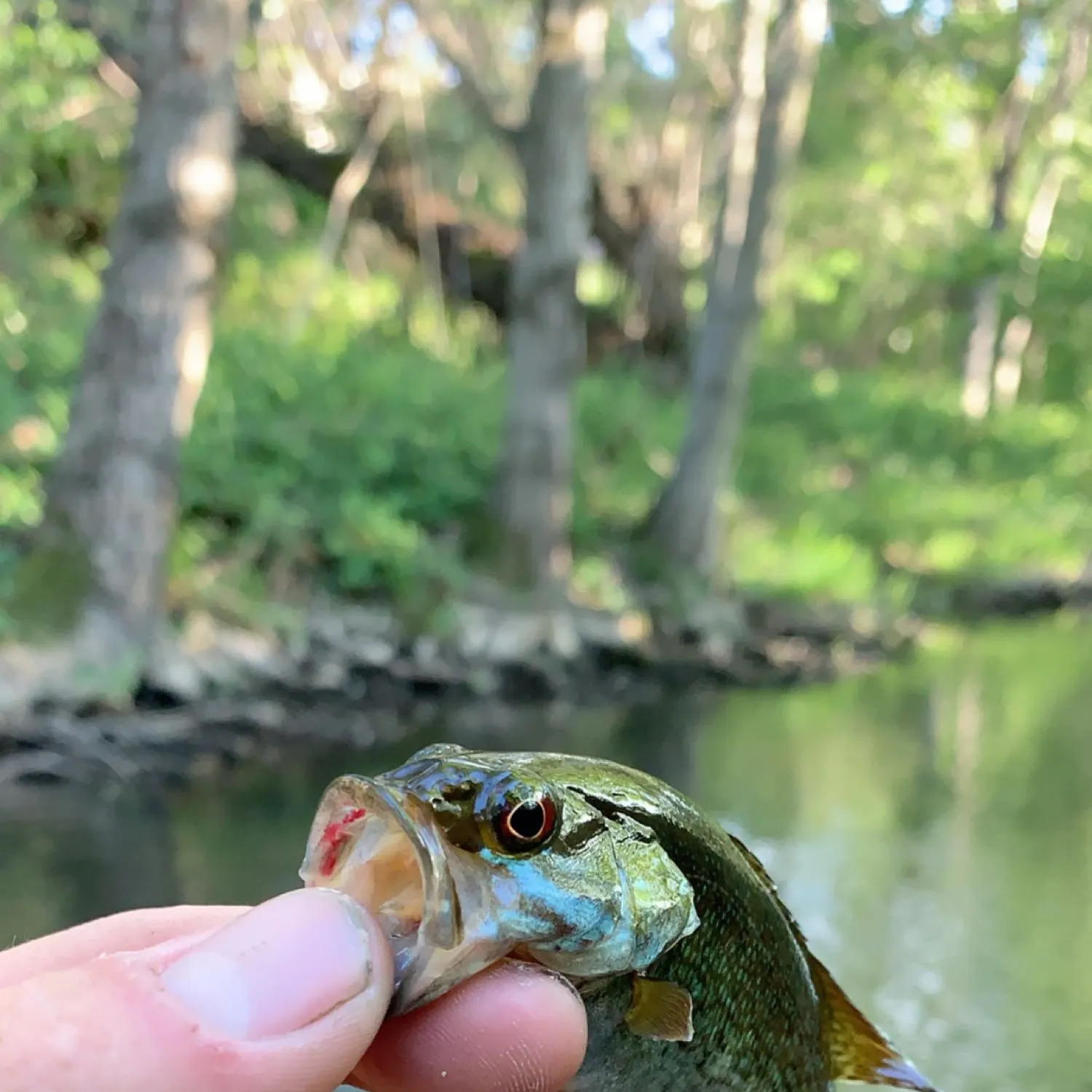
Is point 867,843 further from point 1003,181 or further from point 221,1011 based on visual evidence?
point 1003,181

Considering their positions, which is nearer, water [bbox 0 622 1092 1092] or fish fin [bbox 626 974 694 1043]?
fish fin [bbox 626 974 694 1043]

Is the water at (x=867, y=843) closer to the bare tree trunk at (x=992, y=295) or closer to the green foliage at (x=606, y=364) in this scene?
the green foliage at (x=606, y=364)

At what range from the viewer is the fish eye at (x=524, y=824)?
0.86 meters

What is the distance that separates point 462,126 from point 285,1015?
36.0 ft

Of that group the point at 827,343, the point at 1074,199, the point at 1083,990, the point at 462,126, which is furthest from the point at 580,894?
the point at 1074,199

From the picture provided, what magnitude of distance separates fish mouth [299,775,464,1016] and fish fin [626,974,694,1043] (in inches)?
7.4

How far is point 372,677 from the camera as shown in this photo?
5695 mm

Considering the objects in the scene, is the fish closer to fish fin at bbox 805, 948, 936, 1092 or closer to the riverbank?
fish fin at bbox 805, 948, 936, 1092

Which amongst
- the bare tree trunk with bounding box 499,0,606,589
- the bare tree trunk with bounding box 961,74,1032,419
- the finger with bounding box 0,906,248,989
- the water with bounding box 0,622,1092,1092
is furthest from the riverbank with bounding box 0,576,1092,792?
the bare tree trunk with bounding box 961,74,1032,419

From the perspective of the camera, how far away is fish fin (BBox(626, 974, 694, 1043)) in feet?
3.07

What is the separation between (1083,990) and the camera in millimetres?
3154

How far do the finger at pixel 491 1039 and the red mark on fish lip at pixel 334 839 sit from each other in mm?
153

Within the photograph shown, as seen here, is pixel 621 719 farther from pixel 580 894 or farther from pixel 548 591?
pixel 580 894

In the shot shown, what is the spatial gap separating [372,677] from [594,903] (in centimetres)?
494
